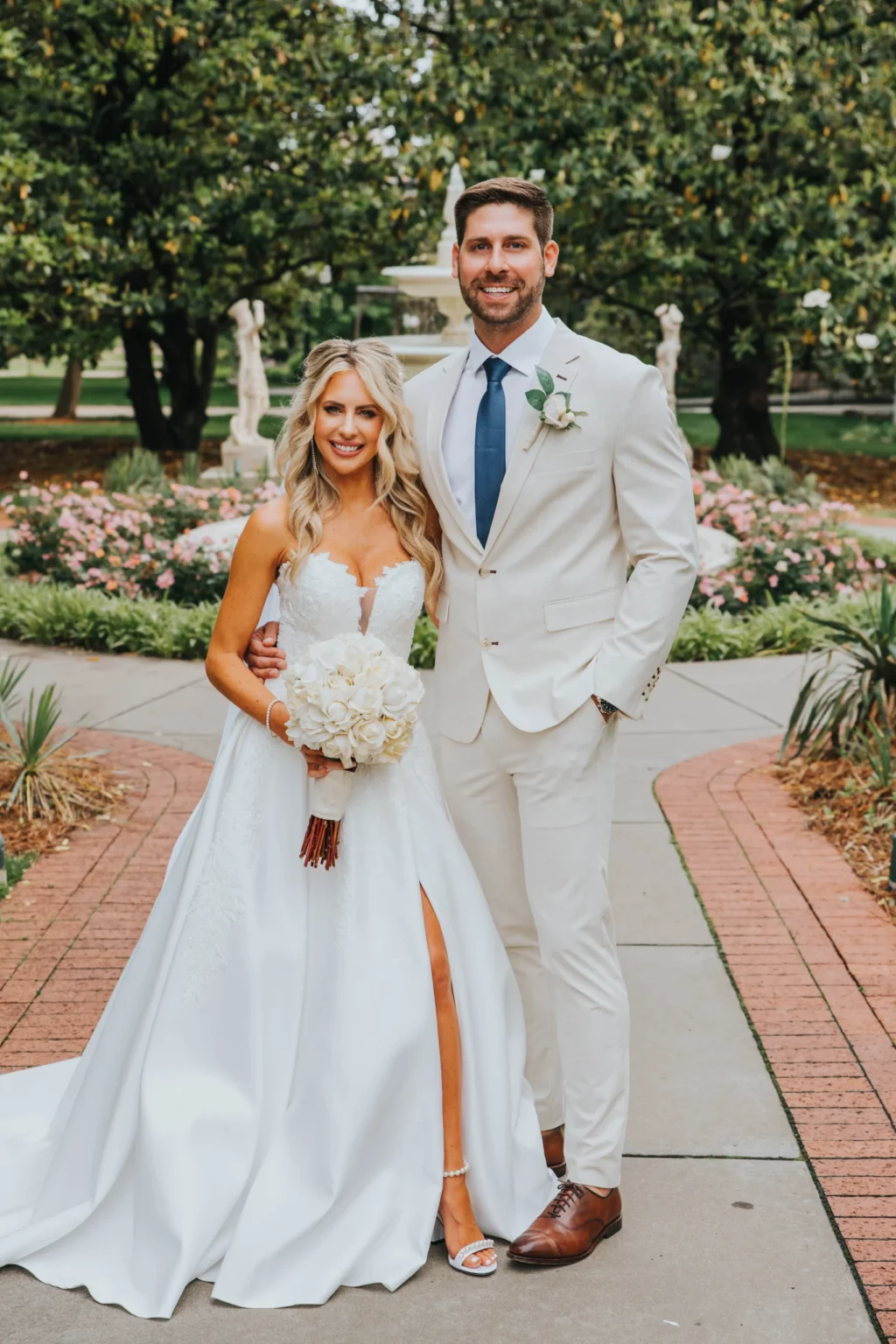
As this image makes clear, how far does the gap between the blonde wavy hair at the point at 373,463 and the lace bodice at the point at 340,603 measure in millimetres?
43

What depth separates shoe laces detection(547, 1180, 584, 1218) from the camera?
325cm

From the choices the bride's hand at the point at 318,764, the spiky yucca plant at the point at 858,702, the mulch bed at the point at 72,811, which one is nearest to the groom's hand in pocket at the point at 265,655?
the bride's hand at the point at 318,764

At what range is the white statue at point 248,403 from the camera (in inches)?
651

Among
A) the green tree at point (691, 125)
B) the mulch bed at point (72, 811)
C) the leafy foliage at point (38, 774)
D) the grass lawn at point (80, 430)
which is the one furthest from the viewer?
the grass lawn at point (80, 430)

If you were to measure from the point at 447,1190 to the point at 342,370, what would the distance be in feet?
6.04

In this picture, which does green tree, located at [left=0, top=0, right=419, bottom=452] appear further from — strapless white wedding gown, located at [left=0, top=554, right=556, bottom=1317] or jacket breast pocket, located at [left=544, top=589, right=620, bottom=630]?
jacket breast pocket, located at [left=544, top=589, right=620, bottom=630]

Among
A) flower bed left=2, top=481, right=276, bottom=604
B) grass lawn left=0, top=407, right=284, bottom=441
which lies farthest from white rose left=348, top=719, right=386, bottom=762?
grass lawn left=0, top=407, right=284, bottom=441

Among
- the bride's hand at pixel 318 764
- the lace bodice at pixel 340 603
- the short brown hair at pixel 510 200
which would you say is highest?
the short brown hair at pixel 510 200

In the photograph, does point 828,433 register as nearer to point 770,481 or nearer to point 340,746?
point 770,481

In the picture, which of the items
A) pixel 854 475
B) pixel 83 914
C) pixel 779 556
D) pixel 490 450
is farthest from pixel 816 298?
pixel 490 450

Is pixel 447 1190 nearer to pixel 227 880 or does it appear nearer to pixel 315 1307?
pixel 315 1307

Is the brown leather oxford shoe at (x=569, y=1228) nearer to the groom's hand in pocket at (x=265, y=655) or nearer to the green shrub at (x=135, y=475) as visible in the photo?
the groom's hand in pocket at (x=265, y=655)

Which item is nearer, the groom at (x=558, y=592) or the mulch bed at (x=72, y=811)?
the groom at (x=558, y=592)

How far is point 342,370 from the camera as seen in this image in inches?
135
